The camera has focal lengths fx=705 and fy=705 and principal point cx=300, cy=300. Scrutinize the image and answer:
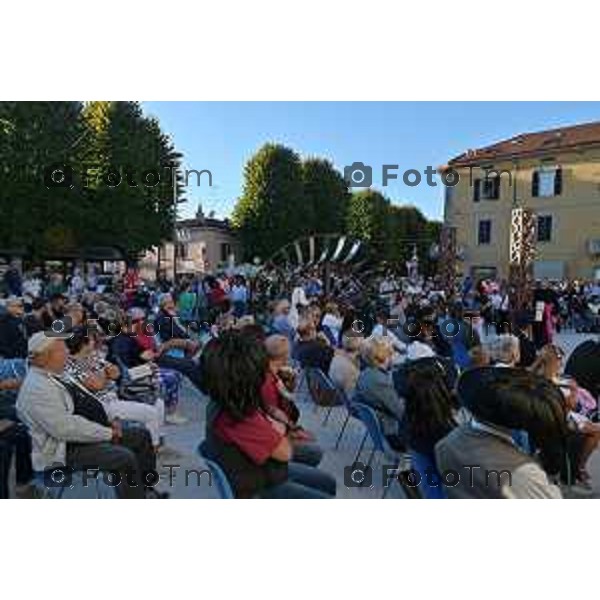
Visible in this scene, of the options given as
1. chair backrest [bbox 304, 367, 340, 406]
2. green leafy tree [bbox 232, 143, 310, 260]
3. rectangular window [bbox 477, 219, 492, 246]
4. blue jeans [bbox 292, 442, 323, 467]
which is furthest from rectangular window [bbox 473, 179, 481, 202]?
blue jeans [bbox 292, 442, 323, 467]

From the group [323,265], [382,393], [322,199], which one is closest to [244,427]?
[382,393]

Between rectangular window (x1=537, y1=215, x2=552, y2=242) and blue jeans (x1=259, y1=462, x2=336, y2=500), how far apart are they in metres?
18.8

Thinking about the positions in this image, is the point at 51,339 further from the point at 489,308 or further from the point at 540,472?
the point at 489,308

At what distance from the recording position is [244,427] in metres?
3.46

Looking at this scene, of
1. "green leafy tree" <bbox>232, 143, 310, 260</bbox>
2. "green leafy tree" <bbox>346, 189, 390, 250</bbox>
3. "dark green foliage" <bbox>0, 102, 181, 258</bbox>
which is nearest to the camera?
"dark green foliage" <bbox>0, 102, 181, 258</bbox>

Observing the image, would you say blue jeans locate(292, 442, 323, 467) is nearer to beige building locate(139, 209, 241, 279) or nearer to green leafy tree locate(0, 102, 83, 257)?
green leafy tree locate(0, 102, 83, 257)

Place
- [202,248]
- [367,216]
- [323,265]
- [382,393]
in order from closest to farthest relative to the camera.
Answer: [382,393] < [323,265] < [202,248] < [367,216]

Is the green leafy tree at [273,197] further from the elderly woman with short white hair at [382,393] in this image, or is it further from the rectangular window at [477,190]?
the elderly woman with short white hair at [382,393]

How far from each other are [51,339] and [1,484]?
3.07 ft

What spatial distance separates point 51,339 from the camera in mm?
4258

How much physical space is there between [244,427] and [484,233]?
17794 millimetres

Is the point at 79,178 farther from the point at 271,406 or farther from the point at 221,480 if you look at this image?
the point at 221,480

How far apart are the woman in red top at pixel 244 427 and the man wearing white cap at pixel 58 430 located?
765 millimetres

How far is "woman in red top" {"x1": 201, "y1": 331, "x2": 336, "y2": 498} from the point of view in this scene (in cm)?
344
